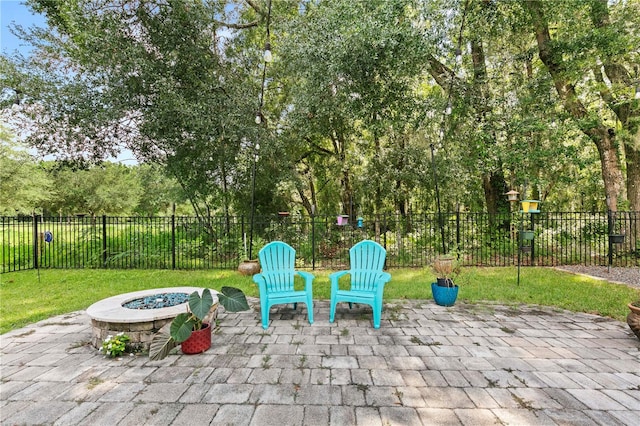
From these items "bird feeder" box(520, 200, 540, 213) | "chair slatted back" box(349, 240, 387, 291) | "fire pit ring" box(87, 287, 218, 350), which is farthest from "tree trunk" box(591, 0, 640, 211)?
"fire pit ring" box(87, 287, 218, 350)

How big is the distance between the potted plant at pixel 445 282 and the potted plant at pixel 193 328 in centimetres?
267

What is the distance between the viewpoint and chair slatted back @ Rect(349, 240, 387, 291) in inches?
153

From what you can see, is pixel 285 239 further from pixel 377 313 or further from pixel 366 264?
pixel 377 313

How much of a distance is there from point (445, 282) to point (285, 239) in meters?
4.58

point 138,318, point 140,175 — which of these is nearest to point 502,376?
point 138,318

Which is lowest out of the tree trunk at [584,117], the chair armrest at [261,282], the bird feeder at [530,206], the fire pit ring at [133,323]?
the fire pit ring at [133,323]

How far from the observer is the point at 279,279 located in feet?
12.4

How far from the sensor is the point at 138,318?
9.01 feet

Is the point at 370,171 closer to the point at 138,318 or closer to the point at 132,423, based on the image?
the point at 138,318

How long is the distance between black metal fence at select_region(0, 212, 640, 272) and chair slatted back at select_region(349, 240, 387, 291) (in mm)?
2570

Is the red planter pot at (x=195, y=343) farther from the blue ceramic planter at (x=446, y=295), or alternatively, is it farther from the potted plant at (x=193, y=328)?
the blue ceramic planter at (x=446, y=295)

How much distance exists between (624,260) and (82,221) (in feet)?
39.4

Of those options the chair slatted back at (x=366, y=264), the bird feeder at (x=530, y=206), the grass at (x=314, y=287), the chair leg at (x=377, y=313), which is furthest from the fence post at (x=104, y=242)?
the bird feeder at (x=530, y=206)

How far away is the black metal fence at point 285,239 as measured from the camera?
6.79m
